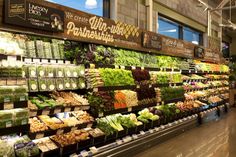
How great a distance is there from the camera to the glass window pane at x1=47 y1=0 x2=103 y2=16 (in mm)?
6378

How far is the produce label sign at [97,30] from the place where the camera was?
485cm

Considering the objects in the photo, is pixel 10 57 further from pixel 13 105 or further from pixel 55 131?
pixel 55 131

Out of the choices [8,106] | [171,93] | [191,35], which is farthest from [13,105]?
[191,35]

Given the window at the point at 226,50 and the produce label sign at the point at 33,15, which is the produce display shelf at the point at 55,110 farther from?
the window at the point at 226,50

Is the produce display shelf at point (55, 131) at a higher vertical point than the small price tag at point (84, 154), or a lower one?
higher

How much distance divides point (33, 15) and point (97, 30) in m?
1.48

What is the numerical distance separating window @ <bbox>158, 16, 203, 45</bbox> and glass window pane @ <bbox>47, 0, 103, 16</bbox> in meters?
2.90

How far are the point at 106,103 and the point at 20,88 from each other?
191cm

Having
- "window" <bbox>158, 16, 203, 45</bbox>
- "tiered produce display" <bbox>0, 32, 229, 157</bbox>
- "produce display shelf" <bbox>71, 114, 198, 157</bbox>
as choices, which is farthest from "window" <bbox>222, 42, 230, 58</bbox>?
"tiered produce display" <bbox>0, 32, 229, 157</bbox>

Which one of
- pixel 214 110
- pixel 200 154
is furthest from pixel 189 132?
pixel 214 110

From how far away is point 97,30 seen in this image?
540 cm

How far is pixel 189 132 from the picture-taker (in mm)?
8234

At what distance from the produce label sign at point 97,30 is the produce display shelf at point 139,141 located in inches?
72.4

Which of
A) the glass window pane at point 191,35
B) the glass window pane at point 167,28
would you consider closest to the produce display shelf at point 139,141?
the glass window pane at point 167,28
